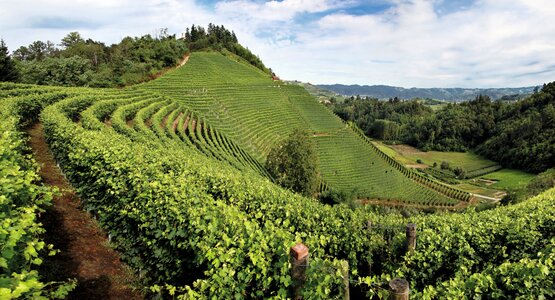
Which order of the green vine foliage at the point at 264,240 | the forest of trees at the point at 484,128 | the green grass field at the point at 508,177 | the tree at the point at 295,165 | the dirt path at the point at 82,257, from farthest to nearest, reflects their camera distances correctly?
1. the forest of trees at the point at 484,128
2. the green grass field at the point at 508,177
3. the tree at the point at 295,165
4. the dirt path at the point at 82,257
5. the green vine foliage at the point at 264,240

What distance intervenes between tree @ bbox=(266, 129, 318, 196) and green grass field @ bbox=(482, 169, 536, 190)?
72.7 metres

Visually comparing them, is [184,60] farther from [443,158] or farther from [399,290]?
[443,158]

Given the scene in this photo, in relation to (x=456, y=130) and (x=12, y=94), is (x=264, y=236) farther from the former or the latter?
(x=456, y=130)

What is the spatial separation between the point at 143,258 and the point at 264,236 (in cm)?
436

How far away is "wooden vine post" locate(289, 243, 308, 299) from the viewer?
16.8ft

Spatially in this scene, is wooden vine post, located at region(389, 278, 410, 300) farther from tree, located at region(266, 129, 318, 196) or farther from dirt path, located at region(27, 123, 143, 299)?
tree, located at region(266, 129, 318, 196)

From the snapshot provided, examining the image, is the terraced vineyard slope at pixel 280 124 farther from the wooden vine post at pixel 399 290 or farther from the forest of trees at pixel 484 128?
the forest of trees at pixel 484 128

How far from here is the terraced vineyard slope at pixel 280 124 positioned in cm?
5034

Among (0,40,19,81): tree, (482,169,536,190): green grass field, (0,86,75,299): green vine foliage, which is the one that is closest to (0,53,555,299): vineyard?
(0,86,75,299): green vine foliage

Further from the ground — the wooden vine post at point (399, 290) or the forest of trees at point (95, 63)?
the forest of trees at point (95, 63)

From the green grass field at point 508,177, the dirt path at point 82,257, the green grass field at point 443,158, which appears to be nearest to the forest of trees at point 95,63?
the dirt path at point 82,257

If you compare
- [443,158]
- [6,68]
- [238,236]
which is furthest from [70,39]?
[443,158]

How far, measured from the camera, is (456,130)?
138 meters

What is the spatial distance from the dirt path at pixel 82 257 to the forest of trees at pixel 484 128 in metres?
116
